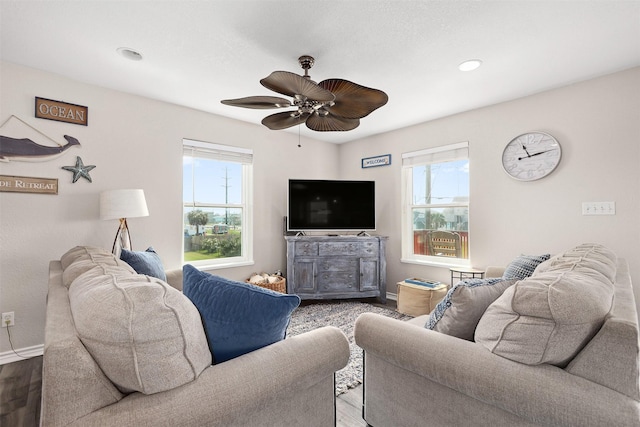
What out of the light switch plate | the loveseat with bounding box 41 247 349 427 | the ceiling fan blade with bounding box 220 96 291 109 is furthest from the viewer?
the light switch plate

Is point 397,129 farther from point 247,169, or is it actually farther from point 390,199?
point 247,169

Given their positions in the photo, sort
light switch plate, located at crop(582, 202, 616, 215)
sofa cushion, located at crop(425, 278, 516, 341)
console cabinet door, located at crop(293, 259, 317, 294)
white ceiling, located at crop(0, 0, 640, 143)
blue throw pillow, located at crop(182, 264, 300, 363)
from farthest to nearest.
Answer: console cabinet door, located at crop(293, 259, 317, 294), light switch plate, located at crop(582, 202, 616, 215), white ceiling, located at crop(0, 0, 640, 143), sofa cushion, located at crop(425, 278, 516, 341), blue throw pillow, located at crop(182, 264, 300, 363)

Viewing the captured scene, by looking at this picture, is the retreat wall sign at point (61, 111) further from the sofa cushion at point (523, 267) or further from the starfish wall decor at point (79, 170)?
the sofa cushion at point (523, 267)

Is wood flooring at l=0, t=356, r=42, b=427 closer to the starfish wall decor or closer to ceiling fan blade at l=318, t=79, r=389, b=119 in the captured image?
the starfish wall decor

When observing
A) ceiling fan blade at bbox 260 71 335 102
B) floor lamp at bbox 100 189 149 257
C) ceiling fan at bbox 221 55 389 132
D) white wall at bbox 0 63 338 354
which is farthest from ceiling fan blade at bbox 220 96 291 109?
white wall at bbox 0 63 338 354

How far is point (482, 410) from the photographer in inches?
43.9

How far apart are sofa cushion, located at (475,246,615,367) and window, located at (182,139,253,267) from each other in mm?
3259

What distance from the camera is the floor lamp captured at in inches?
105

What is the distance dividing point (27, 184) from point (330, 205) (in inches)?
122

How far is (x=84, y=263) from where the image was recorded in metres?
1.50

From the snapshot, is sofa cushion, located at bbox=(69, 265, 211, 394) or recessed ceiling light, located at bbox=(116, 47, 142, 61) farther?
recessed ceiling light, located at bbox=(116, 47, 142, 61)

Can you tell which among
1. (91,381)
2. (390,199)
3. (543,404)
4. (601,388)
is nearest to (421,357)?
(543,404)

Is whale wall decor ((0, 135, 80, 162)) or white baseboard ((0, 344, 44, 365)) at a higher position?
whale wall decor ((0, 135, 80, 162))

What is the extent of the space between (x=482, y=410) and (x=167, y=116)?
3.63 m
